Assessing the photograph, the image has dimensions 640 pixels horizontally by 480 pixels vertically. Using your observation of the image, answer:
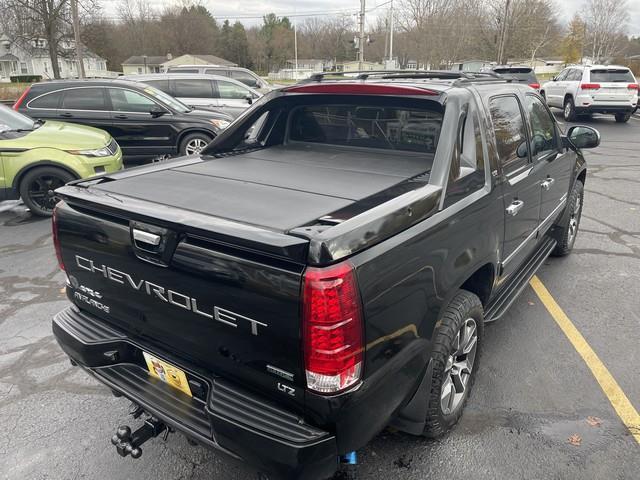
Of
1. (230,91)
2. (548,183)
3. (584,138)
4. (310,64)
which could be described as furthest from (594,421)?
(310,64)

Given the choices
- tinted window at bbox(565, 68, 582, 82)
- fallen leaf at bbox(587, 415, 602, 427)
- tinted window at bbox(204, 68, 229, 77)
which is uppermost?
tinted window at bbox(204, 68, 229, 77)

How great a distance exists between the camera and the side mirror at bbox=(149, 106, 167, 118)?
9.09m

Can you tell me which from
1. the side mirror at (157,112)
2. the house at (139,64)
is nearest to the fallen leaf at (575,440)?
the side mirror at (157,112)

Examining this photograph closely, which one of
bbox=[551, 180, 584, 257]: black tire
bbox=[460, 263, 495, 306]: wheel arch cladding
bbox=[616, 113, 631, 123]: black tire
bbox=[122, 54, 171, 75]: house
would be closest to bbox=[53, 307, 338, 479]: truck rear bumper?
bbox=[460, 263, 495, 306]: wheel arch cladding

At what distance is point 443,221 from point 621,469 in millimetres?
1592

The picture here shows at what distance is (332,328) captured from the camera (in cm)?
168

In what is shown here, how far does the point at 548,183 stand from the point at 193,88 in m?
10.9

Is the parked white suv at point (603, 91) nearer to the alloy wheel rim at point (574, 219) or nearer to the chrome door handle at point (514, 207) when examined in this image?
the alloy wheel rim at point (574, 219)

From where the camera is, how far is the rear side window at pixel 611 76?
15758 mm

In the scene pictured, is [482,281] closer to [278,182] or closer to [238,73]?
[278,182]

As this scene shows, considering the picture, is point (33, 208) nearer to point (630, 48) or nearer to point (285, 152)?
point (285, 152)

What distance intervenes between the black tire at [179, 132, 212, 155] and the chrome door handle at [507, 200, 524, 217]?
7279 millimetres

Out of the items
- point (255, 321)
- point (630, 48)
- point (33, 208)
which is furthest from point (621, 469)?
point (630, 48)

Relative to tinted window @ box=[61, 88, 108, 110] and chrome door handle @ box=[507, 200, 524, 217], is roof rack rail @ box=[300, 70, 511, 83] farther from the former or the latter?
tinted window @ box=[61, 88, 108, 110]
